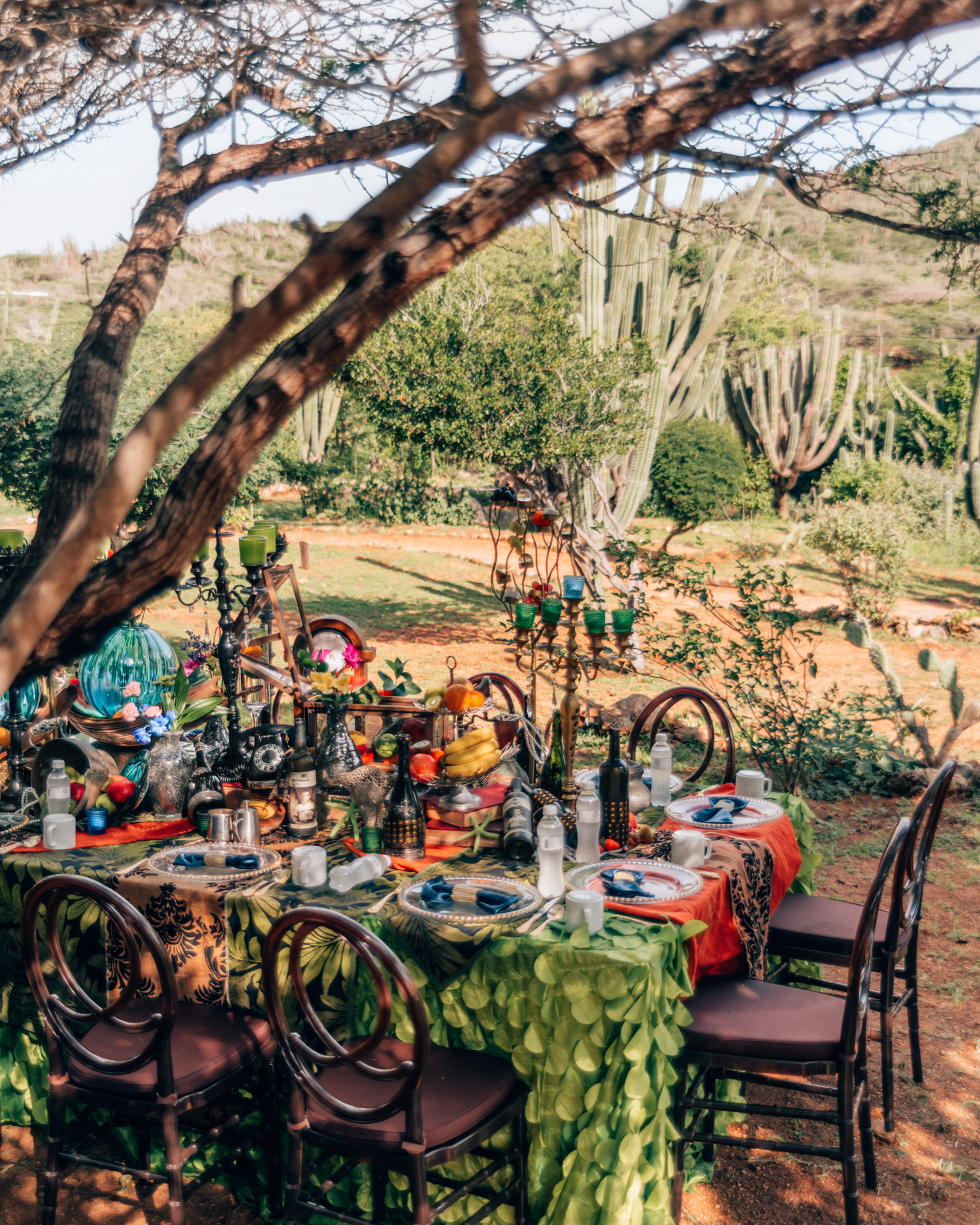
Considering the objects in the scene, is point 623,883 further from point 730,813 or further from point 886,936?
point 886,936

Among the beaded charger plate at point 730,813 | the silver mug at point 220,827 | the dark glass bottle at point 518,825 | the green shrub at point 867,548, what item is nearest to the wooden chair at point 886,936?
the beaded charger plate at point 730,813

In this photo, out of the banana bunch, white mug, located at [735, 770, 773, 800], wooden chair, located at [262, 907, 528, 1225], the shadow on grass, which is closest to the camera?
wooden chair, located at [262, 907, 528, 1225]

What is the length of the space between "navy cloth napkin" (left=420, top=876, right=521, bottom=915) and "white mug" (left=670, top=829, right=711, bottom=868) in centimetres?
47

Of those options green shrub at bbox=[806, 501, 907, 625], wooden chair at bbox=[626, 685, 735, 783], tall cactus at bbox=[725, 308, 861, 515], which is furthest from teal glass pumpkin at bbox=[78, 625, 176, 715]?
tall cactus at bbox=[725, 308, 861, 515]

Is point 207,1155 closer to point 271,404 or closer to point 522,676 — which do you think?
point 271,404

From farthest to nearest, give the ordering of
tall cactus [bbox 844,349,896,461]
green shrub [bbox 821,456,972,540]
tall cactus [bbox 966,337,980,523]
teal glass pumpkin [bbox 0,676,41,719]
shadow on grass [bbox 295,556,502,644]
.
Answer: tall cactus [bbox 844,349,896,461] → green shrub [bbox 821,456,972,540] → tall cactus [bbox 966,337,980,523] → shadow on grass [bbox 295,556,502,644] → teal glass pumpkin [bbox 0,676,41,719]

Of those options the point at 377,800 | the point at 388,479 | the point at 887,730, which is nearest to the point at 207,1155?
the point at 377,800

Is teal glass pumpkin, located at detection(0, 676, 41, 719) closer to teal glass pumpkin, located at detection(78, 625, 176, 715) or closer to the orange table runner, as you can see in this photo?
teal glass pumpkin, located at detection(78, 625, 176, 715)

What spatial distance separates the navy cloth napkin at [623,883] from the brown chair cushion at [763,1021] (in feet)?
1.05

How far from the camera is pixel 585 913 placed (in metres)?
2.27

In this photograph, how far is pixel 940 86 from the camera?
2.09m

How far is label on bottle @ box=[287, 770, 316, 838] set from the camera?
2.90 metres

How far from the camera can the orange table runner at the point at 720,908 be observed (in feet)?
7.88

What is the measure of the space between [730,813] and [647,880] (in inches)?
23.8
